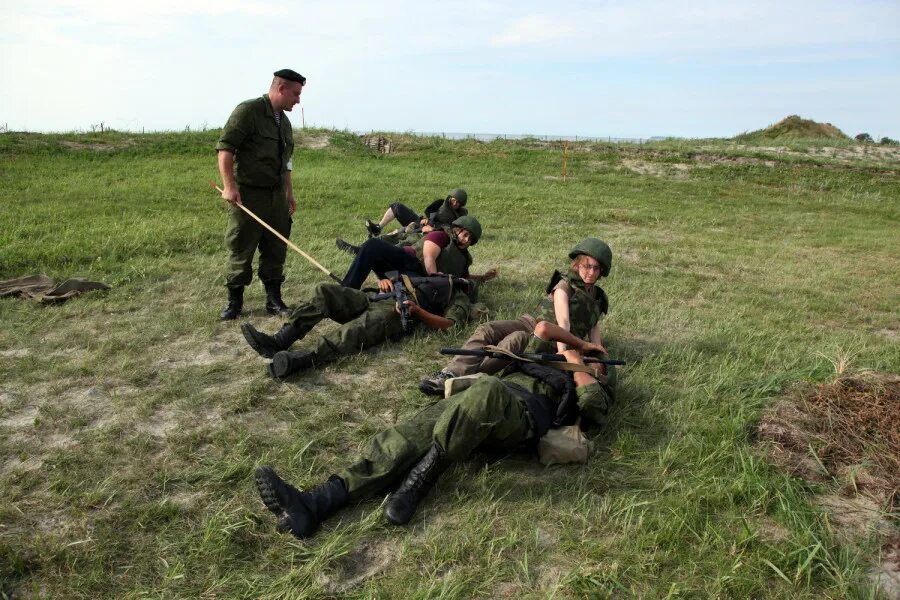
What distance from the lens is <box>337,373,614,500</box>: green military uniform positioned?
3.38 metres

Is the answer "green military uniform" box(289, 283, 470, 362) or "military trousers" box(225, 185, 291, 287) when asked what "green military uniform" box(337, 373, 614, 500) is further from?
"military trousers" box(225, 185, 291, 287)

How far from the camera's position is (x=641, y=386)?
192 inches

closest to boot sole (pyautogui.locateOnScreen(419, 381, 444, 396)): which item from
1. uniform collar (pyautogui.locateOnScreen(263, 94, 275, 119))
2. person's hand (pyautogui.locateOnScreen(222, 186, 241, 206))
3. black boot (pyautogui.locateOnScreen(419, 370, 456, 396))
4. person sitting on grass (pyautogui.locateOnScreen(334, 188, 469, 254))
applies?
black boot (pyautogui.locateOnScreen(419, 370, 456, 396))

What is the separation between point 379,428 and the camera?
13.9 feet

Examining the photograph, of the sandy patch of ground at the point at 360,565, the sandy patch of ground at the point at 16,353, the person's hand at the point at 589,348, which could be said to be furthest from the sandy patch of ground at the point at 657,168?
the sandy patch of ground at the point at 360,565

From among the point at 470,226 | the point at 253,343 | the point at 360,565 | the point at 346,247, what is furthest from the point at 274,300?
the point at 360,565

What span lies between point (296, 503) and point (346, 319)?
242 cm

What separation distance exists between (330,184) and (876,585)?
1399 cm

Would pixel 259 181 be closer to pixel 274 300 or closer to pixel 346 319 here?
pixel 274 300

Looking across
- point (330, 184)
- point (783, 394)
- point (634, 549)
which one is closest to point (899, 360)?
point (783, 394)

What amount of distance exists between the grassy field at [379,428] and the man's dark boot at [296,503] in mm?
69

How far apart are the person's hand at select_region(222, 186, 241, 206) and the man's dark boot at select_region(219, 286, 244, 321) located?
2.79ft

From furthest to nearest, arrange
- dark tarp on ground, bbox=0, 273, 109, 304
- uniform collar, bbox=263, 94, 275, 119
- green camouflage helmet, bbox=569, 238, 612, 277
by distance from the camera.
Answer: dark tarp on ground, bbox=0, 273, 109, 304 → uniform collar, bbox=263, 94, 275, 119 → green camouflage helmet, bbox=569, 238, 612, 277

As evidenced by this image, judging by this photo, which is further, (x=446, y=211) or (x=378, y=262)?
(x=446, y=211)
